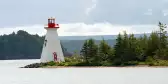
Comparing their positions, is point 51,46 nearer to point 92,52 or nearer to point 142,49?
point 92,52

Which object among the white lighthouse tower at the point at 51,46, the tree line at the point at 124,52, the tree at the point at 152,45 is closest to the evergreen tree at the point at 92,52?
the tree line at the point at 124,52

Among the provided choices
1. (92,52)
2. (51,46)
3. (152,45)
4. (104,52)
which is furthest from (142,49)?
(51,46)

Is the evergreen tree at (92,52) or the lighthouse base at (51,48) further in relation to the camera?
the evergreen tree at (92,52)

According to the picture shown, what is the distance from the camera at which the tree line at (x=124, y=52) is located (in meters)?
96.7

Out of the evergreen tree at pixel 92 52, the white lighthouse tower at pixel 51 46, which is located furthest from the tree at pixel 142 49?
the white lighthouse tower at pixel 51 46

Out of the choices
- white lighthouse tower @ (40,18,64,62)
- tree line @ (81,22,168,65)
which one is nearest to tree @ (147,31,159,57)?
tree line @ (81,22,168,65)

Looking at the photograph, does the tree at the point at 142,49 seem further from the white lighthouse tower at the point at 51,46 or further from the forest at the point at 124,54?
the white lighthouse tower at the point at 51,46

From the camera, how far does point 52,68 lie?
9356cm

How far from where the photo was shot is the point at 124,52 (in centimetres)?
9656

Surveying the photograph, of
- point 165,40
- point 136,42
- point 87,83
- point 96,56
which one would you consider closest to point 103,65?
point 96,56

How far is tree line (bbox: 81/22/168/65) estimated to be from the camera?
96731 mm

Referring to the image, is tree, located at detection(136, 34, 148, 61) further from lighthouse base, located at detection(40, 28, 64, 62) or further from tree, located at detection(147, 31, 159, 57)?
lighthouse base, located at detection(40, 28, 64, 62)

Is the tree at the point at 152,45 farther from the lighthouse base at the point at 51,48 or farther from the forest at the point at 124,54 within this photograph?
the lighthouse base at the point at 51,48

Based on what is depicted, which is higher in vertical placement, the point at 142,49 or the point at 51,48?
the point at 51,48
